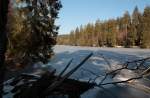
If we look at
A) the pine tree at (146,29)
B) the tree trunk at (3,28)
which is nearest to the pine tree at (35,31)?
the tree trunk at (3,28)

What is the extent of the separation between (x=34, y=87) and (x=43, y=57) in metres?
23.4

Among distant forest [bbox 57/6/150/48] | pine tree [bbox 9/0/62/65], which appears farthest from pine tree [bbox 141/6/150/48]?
pine tree [bbox 9/0/62/65]

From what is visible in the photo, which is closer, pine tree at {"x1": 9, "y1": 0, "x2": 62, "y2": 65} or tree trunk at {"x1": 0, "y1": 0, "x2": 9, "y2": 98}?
tree trunk at {"x1": 0, "y1": 0, "x2": 9, "y2": 98}

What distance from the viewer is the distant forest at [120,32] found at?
9738 cm

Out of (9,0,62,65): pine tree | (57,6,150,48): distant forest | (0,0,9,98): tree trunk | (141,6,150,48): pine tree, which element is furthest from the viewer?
(57,6,150,48): distant forest

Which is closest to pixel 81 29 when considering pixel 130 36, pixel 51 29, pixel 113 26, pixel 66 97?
pixel 113 26

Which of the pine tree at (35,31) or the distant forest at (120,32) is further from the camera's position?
the distant forest at (120,32)

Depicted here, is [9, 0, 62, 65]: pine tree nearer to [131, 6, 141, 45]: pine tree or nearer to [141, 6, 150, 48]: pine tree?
→ [141, 6, 150, 48]: pine tree

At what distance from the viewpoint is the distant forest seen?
9738 cm

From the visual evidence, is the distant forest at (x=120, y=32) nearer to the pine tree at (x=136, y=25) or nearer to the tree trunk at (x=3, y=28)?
the pine tree at (x=136, y=25)

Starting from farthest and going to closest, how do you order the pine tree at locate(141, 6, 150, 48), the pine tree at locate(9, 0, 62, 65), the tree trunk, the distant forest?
the distant forest, the pine tree at locate(141, 6, 150, 48), the pine tree at locate(9, 0, 62, 65), the tree trunk

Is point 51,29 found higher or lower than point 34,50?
higher

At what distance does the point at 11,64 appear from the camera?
27812mm

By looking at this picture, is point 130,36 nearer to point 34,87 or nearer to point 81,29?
point 81,29
